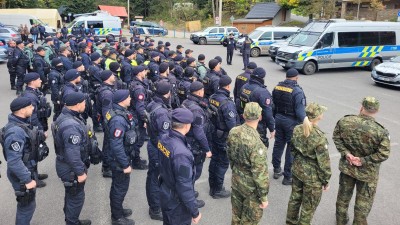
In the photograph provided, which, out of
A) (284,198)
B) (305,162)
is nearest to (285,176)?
(284,198)

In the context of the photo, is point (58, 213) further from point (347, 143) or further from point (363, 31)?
point (363, 31)

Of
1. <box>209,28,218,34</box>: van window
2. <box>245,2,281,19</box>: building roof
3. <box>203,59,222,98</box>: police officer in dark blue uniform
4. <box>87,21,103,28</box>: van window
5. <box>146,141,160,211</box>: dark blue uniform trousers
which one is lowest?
<box>146,141,160,211</box>: dark blue uniform trousers

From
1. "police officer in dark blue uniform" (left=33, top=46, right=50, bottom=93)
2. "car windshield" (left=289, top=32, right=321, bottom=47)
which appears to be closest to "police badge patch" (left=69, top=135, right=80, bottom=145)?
"police officer in dark blue uniform" (left=33, top=46, right=50, bottom=93)

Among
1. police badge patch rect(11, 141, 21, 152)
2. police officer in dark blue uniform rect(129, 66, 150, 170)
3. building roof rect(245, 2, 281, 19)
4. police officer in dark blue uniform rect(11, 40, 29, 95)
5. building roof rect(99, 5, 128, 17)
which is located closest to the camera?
police badge patch rect(11, 141, 21, 152)

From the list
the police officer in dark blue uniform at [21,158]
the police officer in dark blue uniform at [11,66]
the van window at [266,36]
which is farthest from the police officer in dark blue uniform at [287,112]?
the van window at [266,36]

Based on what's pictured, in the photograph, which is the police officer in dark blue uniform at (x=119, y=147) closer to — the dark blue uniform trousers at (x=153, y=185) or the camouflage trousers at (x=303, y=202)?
the dark blue uniform trousers at (x=153, y=185)

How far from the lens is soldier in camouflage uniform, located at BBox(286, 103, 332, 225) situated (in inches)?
146

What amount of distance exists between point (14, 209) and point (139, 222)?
189 cm

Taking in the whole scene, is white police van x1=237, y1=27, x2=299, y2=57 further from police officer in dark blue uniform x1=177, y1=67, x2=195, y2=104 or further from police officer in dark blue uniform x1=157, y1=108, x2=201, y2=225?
police officer in dark blue uniform x1=157, y1=108, x2=201, y2=225

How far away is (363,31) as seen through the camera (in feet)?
49.6

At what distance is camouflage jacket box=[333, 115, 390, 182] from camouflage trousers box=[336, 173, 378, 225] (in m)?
0.12

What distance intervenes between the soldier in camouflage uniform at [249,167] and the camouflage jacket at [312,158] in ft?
2.17

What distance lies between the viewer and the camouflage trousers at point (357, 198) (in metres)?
3.91

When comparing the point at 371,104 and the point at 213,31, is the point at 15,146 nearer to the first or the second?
the point at 371,104
